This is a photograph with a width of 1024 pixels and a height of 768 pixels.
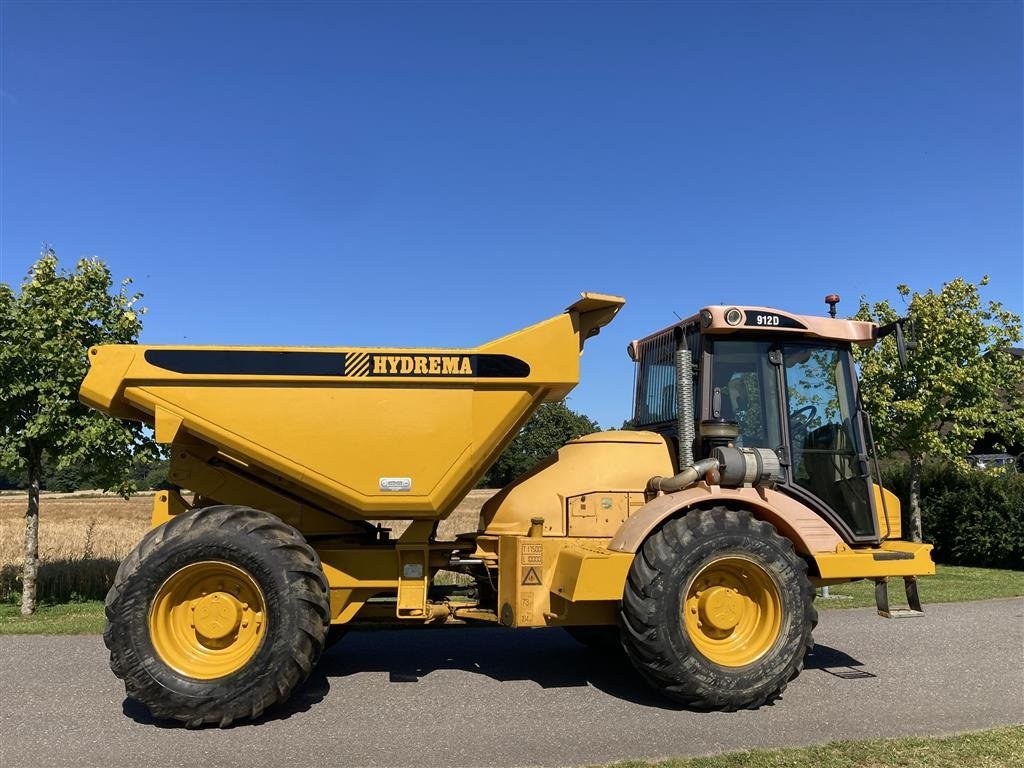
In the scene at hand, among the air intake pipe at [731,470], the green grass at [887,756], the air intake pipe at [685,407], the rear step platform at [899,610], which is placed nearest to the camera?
the green grass at [887,756]

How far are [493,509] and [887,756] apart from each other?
10.4ft

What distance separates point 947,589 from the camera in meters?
11.3

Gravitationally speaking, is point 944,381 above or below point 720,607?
above

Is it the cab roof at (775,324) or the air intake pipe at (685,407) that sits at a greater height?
the cab roof at (775,324)

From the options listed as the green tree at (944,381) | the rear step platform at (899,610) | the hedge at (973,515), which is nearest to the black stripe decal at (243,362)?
the rear step platform at (899,610)

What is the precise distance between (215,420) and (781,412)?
435cm

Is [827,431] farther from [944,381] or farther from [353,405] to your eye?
[944,381]

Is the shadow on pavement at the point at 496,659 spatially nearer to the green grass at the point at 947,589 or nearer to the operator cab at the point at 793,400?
the operator cab at the point at 793,400

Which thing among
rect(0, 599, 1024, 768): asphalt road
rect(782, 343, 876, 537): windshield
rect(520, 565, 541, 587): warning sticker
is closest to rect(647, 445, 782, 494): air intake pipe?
rect(782, 343, 876, 537): windshield

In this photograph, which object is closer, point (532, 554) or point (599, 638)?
point (532, 554)

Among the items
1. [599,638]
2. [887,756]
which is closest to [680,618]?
[887,756]

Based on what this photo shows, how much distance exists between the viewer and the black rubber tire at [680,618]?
4949 millimetres

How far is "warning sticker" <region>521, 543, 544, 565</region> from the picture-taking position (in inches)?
213

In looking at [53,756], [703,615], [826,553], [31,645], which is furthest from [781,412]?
[31,645]
